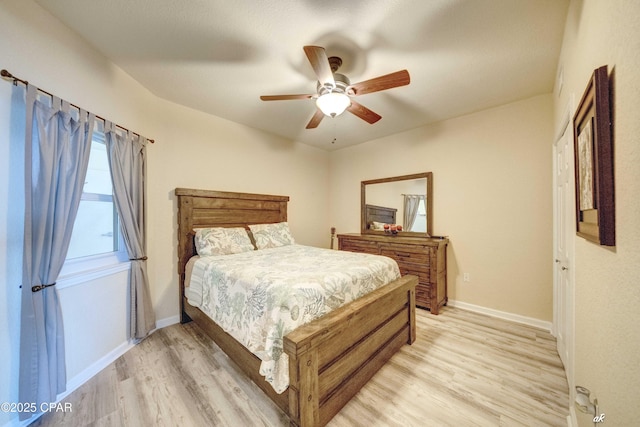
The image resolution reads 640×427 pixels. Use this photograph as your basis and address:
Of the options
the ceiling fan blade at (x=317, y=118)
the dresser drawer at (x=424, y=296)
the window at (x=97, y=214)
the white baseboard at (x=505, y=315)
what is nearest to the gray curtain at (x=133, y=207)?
the window at (x=97, y=214)

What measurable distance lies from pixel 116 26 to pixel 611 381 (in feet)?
11.0

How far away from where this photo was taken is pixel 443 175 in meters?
3.34

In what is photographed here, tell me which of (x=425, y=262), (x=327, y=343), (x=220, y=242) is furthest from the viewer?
(x=425, y=262)

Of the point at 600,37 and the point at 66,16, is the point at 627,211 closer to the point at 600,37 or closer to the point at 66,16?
the point at 600,37

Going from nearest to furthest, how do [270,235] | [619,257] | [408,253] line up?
[619,257]
[408,253]
[270,235]

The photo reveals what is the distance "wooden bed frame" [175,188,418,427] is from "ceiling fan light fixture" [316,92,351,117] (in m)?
1.62

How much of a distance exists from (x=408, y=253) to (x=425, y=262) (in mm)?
247

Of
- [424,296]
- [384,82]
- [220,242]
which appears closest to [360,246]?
[424,296]

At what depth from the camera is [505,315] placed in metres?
2.85

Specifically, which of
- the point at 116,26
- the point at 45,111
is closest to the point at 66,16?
the point at 116,26

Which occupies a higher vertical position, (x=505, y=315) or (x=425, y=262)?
(x=425, y=262)

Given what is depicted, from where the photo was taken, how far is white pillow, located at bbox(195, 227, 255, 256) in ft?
8.83

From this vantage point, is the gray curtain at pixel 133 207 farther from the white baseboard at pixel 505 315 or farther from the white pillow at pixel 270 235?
the white baseboard at pixel 505 315

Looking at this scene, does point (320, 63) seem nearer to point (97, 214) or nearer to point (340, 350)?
point (340, 350)
